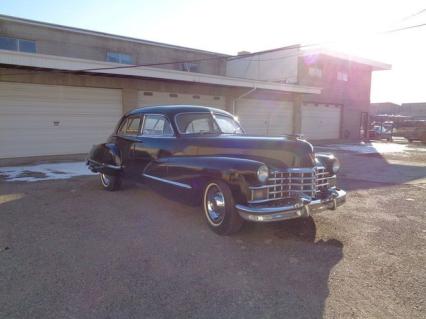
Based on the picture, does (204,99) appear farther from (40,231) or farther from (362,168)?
(40,231)

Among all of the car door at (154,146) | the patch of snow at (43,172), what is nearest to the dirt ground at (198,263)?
the car door at (154,146)

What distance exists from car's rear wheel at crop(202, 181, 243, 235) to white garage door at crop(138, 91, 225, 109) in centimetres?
988

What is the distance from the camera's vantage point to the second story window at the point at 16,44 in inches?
592

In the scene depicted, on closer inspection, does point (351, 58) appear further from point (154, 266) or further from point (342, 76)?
point (154, 266)

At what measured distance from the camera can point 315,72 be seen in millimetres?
21688

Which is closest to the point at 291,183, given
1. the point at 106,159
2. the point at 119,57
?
the point at 106,159

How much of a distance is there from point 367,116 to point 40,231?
25.8 meters

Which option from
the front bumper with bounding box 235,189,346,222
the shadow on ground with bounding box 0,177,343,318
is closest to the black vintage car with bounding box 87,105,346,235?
the front bumper with bounding box 235,189,346,222

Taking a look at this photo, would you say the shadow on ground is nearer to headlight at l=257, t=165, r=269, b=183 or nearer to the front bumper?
the front bumper

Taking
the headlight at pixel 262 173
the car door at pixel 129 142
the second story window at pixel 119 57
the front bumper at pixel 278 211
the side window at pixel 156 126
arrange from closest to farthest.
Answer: the front bumper at pixel 278 211 < the headlight at pixel 262 173 < the side window at pixel 156 126 < the car door at pixel 129 142 < the second story window at pixel 119 57

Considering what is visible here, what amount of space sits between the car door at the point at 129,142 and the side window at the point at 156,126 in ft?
0.76

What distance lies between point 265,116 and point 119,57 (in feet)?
28.6

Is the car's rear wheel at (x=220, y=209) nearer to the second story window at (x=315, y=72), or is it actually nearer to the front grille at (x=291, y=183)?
the front grille at (x=291, y=183)

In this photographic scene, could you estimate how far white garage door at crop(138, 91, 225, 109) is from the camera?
13883 millimetres
